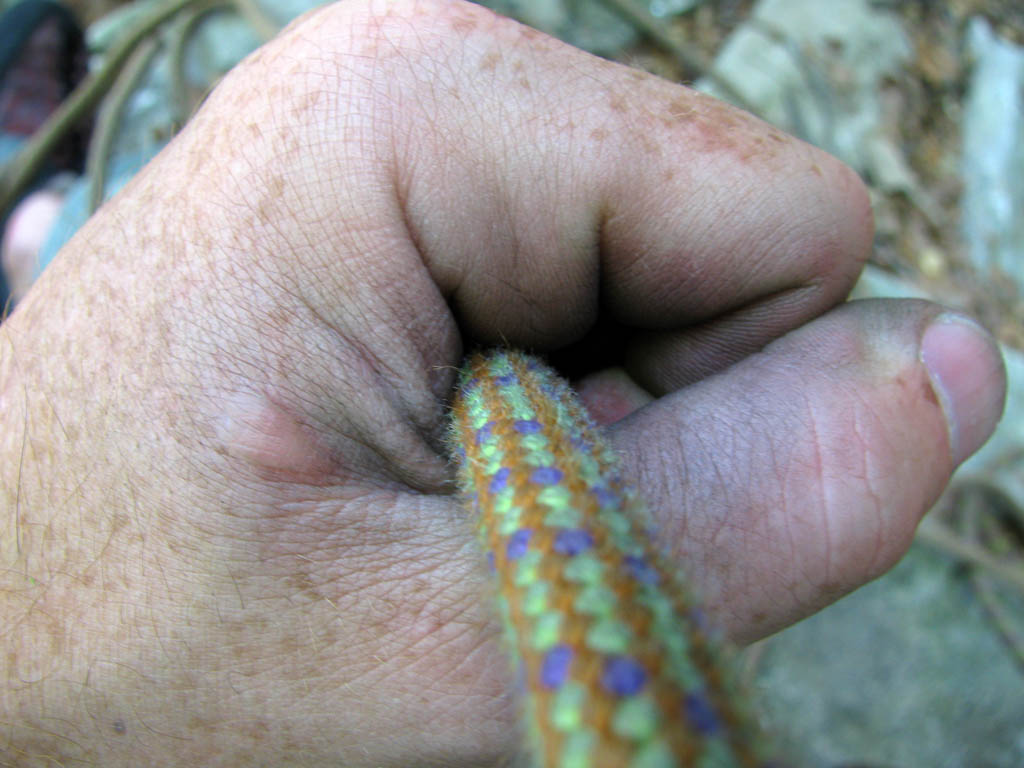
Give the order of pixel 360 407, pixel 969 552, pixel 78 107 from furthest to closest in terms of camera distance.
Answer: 1. pixel 78 107
2. pixel 969 552
3. pixel 360 407

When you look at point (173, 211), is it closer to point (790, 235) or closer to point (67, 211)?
point (790, 235)

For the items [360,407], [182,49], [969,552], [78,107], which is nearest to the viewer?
[360,407]

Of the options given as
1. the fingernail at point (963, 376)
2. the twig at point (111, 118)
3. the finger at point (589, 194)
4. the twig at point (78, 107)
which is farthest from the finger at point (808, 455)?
the twig at point (78, 107)

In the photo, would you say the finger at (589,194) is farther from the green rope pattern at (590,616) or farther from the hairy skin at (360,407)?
the green rope pattern at (590,616)

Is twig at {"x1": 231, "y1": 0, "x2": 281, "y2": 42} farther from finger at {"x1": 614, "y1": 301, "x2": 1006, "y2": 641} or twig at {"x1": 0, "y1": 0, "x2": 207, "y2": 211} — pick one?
finger at {"x1": 614, "y1": 301, "x2": 1006, "y2": 641}

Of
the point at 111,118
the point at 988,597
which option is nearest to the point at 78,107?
the point at 111,118

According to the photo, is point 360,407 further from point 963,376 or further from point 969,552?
point 969,552

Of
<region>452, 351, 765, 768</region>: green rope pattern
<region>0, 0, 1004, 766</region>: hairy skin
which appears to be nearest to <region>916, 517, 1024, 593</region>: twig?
<region>0, 0, 1004, 766</region>: hairy skin
